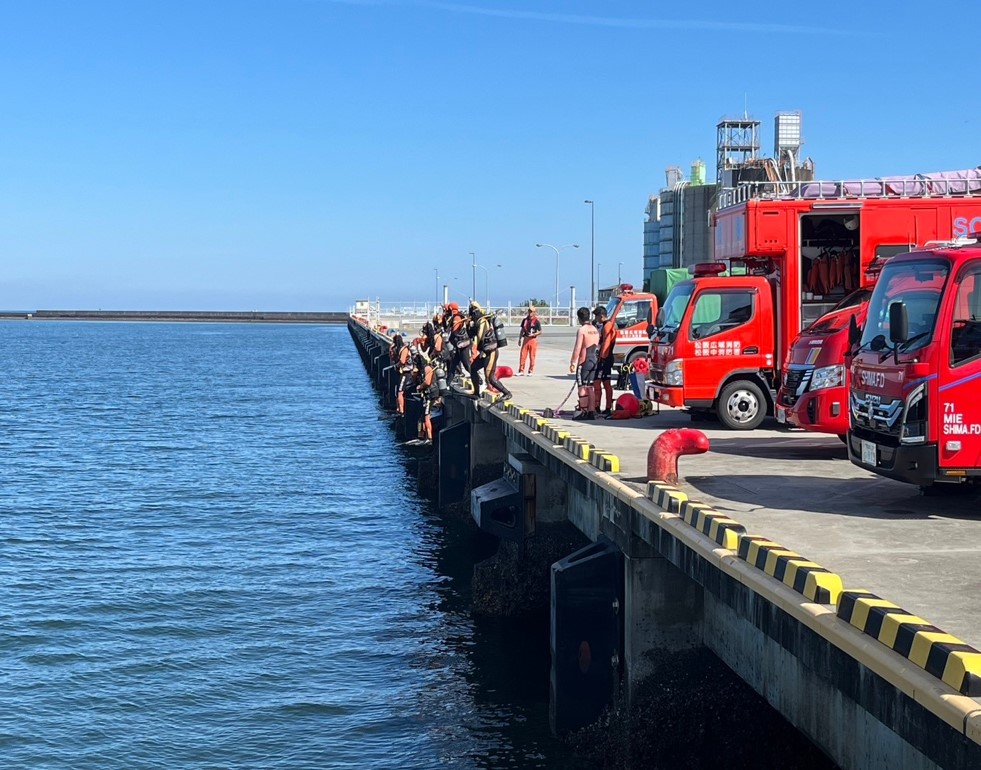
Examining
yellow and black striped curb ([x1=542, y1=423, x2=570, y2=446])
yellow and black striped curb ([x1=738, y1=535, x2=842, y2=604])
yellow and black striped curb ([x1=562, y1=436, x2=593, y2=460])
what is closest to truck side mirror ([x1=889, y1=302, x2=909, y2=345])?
yellow and black striped curb ([x1=738, y1=535, x2=842, y2=604])

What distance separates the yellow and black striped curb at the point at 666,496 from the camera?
30.9 feet

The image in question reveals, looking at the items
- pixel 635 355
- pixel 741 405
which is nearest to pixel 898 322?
pixel 741 405

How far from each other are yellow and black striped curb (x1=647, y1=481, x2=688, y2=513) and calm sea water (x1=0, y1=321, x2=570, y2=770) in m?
2.44

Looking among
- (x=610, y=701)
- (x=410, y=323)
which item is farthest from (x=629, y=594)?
(x=410, y=323)

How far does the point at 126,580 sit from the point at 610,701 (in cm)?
884

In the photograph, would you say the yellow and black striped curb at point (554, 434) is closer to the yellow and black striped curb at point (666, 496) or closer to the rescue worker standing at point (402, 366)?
the yellow and black striped curb at point (666, 496)

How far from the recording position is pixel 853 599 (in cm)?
635

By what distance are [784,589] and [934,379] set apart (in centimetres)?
346

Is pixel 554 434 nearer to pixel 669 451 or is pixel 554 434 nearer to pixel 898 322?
pixel 669 451

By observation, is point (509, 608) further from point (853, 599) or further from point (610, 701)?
point (853, 599)

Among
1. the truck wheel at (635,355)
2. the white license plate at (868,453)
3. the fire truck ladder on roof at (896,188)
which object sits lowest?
the white license plate at (868,453)

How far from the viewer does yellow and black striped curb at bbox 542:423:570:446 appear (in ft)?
46.4

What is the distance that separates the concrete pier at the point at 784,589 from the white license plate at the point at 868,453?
409 millimetres

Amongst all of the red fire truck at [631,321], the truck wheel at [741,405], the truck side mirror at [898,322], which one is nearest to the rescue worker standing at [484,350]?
the truck wheel at [741,405]
